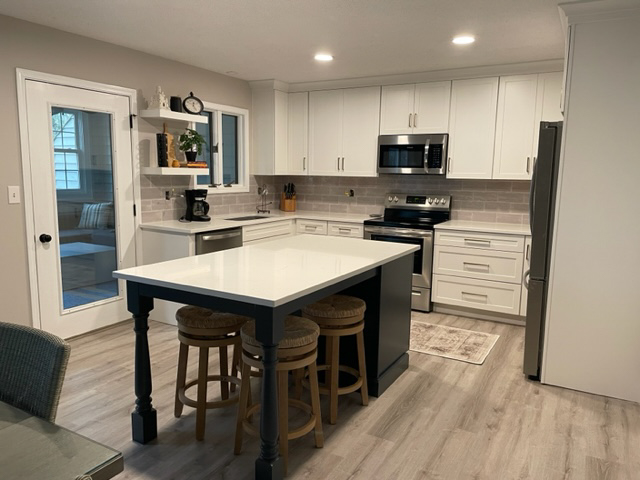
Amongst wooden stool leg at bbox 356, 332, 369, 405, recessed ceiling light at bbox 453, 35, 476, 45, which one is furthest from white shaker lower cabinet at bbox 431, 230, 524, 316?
wooden stool leg at bbox 356, 332, 369, 405

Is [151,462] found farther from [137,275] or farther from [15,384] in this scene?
[15,384]

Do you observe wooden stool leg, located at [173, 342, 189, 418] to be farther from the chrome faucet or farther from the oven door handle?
the chrome faucet

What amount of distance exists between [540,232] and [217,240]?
260 cm

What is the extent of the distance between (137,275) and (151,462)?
879 millimetres

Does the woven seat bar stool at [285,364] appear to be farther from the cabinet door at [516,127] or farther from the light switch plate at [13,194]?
the cabinet door at [516,127]

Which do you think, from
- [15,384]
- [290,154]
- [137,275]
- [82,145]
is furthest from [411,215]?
[15,384]

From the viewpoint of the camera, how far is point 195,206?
180 inches

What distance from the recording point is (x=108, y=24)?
134 inches

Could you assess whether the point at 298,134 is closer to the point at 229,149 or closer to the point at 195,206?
the point at 229,149

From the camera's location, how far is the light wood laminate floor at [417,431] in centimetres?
223

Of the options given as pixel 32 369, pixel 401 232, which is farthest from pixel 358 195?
pixel 32 369

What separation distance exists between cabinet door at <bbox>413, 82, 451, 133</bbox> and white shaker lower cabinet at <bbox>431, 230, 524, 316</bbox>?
1.10 metres

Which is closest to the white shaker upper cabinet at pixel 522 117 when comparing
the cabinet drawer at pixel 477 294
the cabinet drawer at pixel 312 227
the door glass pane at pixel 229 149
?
the cabinet drawer at pixel 477 294

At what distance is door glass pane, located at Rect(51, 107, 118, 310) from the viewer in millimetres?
3697
